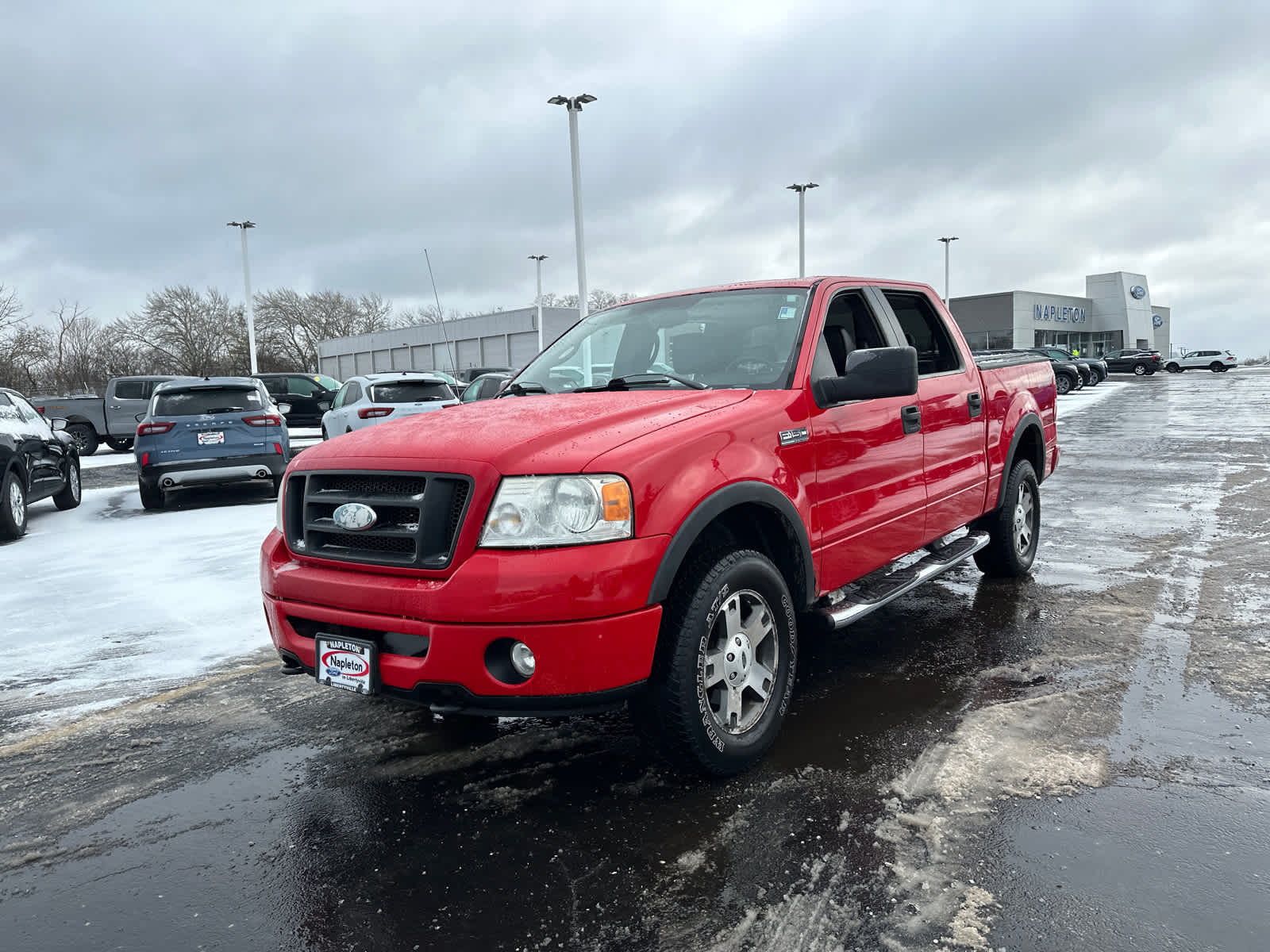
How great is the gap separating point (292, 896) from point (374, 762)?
0.89 metres

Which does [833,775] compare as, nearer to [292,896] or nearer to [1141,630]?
[292,896]

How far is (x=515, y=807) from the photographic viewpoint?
3.15 metres

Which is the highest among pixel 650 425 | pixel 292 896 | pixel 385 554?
pixel 650 425

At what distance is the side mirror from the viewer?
3.72 metres

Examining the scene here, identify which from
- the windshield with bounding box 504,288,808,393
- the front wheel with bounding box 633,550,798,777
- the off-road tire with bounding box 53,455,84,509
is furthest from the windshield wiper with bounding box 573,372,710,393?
the off-road tire with bounding box 53,455,84,509

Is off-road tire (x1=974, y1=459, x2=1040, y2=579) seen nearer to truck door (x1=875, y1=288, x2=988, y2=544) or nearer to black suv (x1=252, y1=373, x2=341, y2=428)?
truck door (x1=875, y1=288, x2=988, y2=544)

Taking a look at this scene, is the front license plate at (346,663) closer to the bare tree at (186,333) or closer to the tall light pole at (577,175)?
the tall light pole at (577,175)

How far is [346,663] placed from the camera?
3.08 m

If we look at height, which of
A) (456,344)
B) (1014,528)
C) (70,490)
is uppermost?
(456,344)

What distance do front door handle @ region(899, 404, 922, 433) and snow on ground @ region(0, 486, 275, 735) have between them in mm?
3659

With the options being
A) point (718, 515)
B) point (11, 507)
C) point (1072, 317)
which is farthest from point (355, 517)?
point (1072, 317)

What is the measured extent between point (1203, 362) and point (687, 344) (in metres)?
67.9

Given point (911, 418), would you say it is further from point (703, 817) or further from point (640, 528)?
point (703, 817)

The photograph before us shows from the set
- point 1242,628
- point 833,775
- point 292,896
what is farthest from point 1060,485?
point 292,896
